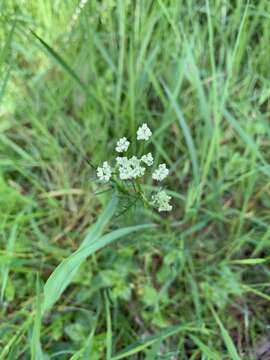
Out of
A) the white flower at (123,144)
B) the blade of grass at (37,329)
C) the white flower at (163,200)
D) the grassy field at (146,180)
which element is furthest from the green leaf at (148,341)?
the white flower at (123,144)

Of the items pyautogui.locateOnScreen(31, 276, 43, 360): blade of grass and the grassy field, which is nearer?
pyautogui.locateOnScreen(31, 276, 43, 360): blade of grass

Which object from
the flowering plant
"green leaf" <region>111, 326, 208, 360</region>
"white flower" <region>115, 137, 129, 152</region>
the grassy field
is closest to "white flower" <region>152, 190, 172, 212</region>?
the flowering plant

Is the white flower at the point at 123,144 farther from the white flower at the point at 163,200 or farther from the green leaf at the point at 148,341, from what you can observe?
the green leaf at the point at 148,341

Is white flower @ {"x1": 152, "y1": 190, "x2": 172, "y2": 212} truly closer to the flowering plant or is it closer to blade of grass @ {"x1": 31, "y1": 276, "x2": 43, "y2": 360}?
the flowering plant

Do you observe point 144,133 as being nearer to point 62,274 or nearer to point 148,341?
point 62,274

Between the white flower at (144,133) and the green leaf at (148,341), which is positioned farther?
the green leaf at (148,341)

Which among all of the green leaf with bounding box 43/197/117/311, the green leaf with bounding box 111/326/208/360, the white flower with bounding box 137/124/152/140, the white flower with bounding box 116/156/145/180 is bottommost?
the green leaf with bounding box 111/326/208/360

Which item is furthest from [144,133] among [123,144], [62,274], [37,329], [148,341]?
[148,341]

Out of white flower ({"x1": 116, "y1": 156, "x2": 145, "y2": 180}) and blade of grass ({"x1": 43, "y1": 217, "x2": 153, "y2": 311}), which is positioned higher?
white flower ({"x1": 116, "y1": 156, "x2": 145, "y2": 180})
